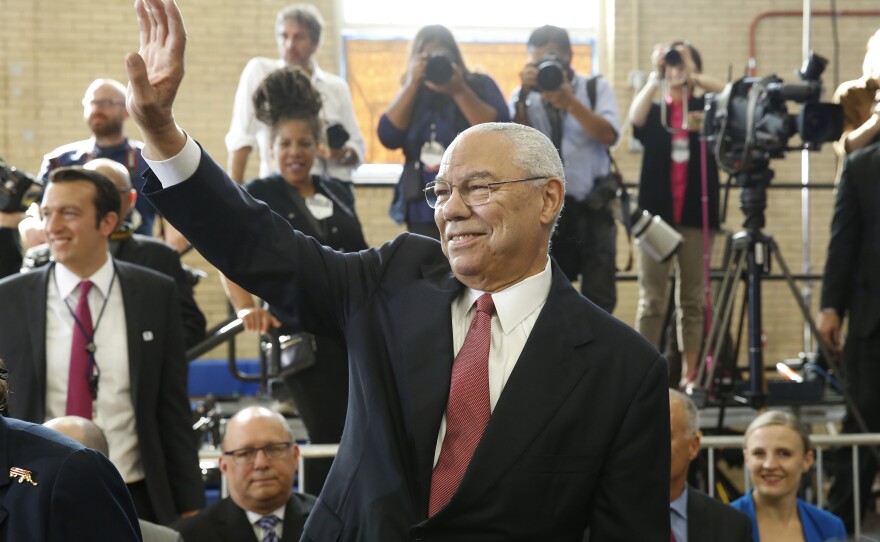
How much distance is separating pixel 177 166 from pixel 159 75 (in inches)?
6.6

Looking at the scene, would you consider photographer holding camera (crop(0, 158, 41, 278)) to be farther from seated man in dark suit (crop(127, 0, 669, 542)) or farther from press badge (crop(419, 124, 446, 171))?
seated man in dark suit (crop(127, 0, 669, 542))

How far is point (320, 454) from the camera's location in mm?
4688

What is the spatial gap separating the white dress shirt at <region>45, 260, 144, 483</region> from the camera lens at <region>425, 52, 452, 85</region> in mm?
1908

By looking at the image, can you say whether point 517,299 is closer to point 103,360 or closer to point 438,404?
point 438,404

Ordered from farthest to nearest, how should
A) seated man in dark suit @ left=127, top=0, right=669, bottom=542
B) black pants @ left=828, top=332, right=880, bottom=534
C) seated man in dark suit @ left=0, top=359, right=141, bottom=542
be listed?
1. black pants @ left=828, top=332, right=880, bottom=534
2. seated man in dark suit @ left=127, top=0, right=669, bottom=542
3. seated man in dark suit @ left=0, top=359, right=141, bottom=542

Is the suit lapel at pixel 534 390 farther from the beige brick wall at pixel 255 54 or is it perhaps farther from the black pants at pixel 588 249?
the beige brick wall at pixel 255 54

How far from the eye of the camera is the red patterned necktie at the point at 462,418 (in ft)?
7.72

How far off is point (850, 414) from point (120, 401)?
3.21 metres

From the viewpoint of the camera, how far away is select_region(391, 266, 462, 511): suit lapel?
7.73ft

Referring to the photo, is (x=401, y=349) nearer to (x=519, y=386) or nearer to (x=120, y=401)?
(x=519, y=386)

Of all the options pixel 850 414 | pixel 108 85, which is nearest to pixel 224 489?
pixel 108 85

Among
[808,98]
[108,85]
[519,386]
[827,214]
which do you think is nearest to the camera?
[519,386]

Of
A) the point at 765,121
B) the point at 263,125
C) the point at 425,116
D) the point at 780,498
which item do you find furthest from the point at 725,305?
the point at 263,125

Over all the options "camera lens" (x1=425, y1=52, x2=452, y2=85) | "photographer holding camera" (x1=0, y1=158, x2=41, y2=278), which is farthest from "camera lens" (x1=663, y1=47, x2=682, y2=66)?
"photographer holding camera" (x1=0, y1=158, x2=41, y2=278)
